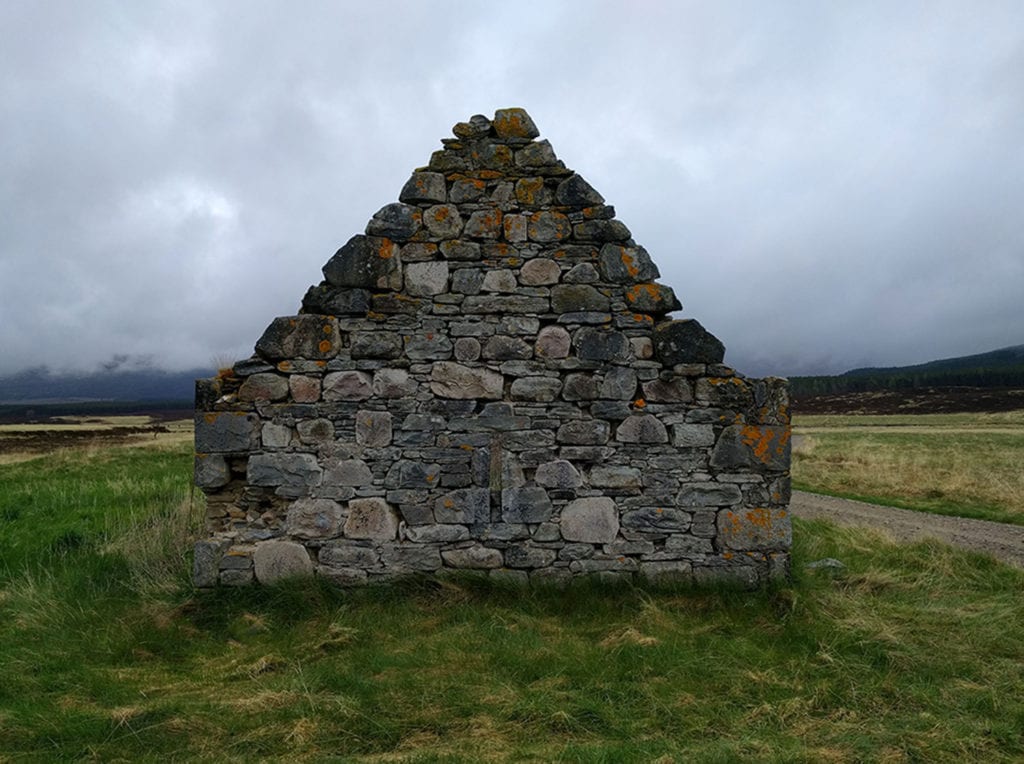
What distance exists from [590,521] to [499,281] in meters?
2.58

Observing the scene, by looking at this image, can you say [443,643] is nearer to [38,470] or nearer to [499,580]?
[499,580]

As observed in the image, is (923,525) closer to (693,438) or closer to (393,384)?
(693,438)

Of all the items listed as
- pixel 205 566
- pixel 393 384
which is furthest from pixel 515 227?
pixel 205 566

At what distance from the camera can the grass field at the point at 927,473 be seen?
15.3 metres

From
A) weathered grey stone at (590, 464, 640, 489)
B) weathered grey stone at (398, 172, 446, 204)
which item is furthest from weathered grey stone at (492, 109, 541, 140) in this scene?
weathered grey stone at (590, 464, 640, 489)

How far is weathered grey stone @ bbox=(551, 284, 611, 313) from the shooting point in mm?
6688

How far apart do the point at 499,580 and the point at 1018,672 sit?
166 inches

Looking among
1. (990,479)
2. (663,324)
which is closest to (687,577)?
(663,324)

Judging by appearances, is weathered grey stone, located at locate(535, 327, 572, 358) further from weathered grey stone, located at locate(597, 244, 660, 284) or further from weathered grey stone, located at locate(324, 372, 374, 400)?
weathered grey stone, located at locate(324, 372, 374, 400)

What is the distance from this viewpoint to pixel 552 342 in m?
6.67

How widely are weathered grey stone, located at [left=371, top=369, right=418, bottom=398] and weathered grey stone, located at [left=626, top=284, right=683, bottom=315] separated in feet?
7.74

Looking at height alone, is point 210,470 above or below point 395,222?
below

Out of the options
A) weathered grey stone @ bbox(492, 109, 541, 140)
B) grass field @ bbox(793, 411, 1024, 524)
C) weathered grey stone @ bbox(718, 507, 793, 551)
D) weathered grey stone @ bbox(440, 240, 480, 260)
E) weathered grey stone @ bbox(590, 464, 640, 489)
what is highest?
weathered grey stone @ bbox(492, 109, 541, 140)

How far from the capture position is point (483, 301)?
6.70 m
